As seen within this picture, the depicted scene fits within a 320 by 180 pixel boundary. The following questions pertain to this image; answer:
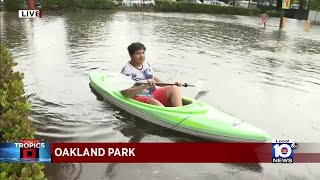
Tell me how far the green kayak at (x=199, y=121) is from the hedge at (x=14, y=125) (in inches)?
125

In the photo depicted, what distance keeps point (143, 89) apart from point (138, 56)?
2.03ft

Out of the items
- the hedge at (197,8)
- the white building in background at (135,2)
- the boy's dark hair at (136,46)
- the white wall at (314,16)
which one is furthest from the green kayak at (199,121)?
the white wall at (314,16)

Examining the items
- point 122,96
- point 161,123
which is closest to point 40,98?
point 122,96

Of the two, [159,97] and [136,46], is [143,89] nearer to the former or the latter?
[159,97]

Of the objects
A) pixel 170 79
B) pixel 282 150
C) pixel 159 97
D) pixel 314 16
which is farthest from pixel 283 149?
pixel 314 16

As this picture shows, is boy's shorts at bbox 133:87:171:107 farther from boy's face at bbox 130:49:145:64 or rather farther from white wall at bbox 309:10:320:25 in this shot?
white wall at bbox 309:10:320:25

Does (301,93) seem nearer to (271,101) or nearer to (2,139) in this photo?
(271,101)

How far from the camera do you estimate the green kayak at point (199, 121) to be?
19.7 ft

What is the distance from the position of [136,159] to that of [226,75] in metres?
8.28

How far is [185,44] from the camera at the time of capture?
17516mm

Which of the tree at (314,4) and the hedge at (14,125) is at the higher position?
the tree at (314,4)

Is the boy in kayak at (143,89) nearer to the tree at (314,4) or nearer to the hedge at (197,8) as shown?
the hedge at (197,8)

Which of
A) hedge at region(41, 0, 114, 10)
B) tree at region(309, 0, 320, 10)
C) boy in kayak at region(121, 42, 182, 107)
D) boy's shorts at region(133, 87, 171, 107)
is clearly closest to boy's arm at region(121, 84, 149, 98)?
boy in kayak at region(121, 42, 182, 107)

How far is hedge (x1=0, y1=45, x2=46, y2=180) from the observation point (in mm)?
2754
